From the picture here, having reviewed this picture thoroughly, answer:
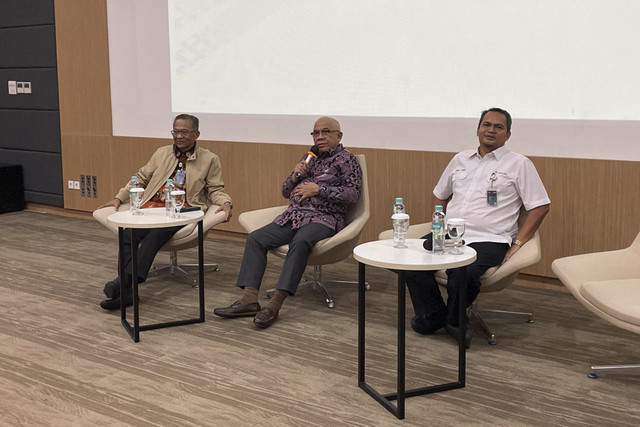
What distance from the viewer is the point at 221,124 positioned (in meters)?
6.20

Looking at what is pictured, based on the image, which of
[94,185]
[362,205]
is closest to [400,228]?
[362,205]

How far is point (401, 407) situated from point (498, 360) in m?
0.80

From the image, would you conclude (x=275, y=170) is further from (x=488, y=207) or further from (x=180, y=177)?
(x=488, y=207)

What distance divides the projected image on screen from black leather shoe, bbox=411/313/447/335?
1648mm

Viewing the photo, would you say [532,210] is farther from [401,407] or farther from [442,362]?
[401,407]

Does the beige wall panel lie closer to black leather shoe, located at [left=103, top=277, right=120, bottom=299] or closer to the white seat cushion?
black leather shoe, located at [left=103, top=277, right=120, bottom=299]

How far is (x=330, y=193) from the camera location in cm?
429

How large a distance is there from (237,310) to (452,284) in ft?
4.16

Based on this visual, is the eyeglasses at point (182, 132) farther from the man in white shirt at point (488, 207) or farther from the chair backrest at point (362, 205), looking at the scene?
the man in white shirt at point (488, 207)

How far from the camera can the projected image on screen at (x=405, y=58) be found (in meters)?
4.39

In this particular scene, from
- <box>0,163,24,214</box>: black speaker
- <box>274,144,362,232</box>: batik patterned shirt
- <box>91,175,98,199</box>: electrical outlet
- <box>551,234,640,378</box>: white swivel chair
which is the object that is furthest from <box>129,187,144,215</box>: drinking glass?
<box>0,163,24,214</box>: black speaker

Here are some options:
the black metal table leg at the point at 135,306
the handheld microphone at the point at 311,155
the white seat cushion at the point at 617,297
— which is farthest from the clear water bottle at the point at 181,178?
the white seat cushion at the point at 617,297

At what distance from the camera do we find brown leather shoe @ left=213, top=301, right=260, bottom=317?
4.11 m

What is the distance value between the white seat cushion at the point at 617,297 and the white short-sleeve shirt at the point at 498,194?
2.25ft
